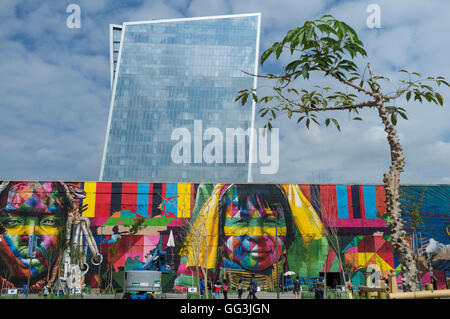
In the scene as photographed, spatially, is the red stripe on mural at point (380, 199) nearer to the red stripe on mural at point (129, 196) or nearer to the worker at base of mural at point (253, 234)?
the worker at base of mural at point (253, 234)

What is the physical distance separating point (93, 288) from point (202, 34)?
102682mm

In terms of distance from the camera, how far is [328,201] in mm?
46344

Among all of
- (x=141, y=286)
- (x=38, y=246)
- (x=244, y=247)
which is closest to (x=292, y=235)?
(x=244, y=247)

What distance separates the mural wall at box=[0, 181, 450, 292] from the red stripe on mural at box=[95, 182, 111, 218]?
12cm

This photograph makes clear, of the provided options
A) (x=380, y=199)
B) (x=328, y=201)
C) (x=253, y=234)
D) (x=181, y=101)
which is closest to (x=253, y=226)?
(x=253, y=234)

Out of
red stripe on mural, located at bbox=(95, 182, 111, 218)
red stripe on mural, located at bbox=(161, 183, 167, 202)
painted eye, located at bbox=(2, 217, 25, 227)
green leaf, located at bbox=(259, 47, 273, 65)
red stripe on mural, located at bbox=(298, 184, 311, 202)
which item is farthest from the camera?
red stripe on mural, located at bbox=(298, 184, 311, 202)

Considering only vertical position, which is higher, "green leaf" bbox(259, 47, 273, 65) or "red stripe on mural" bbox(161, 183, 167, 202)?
"red stripe on mural" bbox(161, 183, 167, 202)

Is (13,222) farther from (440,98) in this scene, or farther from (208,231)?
(440,98)

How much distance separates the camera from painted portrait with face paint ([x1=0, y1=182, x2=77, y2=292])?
43250 millimetres

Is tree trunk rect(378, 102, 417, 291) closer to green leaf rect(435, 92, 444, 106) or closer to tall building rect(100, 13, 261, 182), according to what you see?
green leaf rect(435, 92, 444, 106)

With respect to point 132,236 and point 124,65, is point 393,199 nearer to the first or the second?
point 132,236

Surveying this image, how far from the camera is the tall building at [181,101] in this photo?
117625 millimetres

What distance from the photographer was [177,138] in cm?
11856

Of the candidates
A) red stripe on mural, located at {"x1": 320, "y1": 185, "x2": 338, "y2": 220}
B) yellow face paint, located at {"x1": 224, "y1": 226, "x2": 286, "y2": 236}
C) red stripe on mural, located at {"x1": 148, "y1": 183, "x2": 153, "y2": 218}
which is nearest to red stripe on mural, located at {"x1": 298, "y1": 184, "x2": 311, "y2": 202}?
red stripe on mural, located at {"x1": 320, "y1": 185, "x2": 338, "y2": 220}
